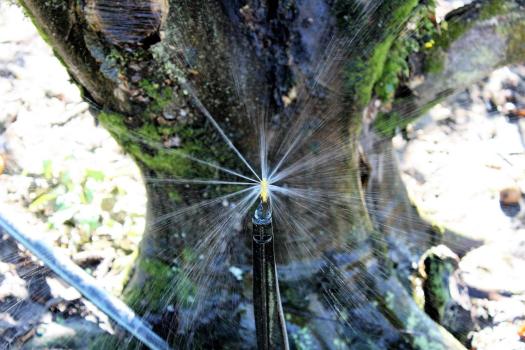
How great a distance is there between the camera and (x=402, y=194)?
3.19 m

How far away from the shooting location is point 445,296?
2.84 m

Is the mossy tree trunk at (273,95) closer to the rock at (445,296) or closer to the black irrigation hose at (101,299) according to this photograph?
the black irrigation hose at (101,299)

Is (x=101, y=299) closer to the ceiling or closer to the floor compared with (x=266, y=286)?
closer to the ceiling

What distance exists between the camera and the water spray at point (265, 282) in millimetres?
1433

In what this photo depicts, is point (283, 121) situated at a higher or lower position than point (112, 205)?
lower

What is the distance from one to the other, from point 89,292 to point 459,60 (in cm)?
202

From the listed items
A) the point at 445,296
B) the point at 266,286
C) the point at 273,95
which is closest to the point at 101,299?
the point at 266,286

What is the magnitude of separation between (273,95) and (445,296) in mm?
1730

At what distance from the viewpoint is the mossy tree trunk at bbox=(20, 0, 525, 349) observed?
159cm

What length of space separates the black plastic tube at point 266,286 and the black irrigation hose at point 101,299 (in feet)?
2.39

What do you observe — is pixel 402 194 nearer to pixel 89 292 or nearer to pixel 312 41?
pixel 312 41

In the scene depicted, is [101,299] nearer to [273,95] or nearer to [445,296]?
[273,95]

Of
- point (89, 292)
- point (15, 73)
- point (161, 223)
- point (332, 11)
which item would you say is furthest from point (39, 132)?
point (332, 11)

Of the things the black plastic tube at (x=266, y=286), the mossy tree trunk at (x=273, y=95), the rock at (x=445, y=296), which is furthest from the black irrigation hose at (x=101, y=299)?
the rock at (x=445, y=296)
